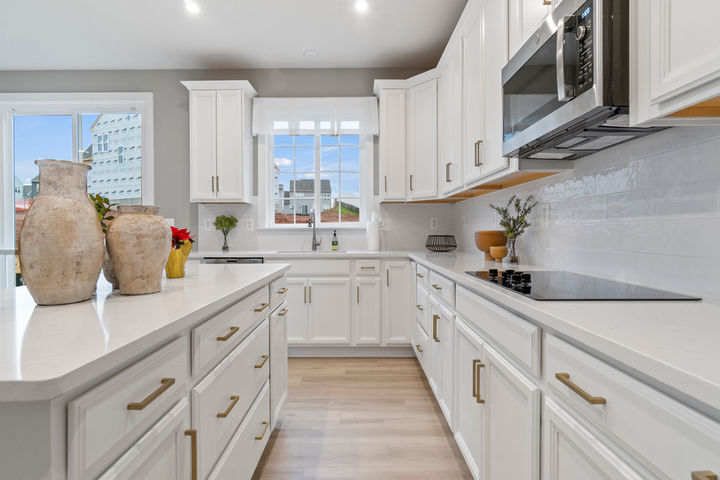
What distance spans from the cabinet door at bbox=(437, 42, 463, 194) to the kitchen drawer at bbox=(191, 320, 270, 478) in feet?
5.85

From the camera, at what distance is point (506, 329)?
1.20 metres

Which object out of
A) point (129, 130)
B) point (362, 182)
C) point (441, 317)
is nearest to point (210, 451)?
point (441, 317)

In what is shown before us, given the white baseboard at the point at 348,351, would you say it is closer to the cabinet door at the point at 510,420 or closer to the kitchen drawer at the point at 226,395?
the kitchen drawer at the point at 226,395

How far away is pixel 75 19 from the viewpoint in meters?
3.07

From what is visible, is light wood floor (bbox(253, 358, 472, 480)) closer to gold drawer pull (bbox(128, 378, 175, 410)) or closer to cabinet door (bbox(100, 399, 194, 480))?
cabinet door (bbox(100, 399, 194, 480))

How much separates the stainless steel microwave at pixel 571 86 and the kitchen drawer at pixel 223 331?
1.25 m

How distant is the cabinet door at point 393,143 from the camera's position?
140 inches

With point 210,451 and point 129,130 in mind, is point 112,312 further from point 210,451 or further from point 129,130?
point 129,130

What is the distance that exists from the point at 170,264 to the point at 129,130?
11.1ft

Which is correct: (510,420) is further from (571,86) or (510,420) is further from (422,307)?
(422,307)

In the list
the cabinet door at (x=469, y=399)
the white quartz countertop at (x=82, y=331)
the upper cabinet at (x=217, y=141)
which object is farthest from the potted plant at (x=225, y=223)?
the cabinet door at (x=469, y=399)

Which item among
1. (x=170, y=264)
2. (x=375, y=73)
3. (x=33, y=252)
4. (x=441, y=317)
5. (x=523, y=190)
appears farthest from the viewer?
(x=375, y=73)

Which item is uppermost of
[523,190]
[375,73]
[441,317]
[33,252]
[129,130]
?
[375,73]

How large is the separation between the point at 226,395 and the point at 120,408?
58 centimetres
